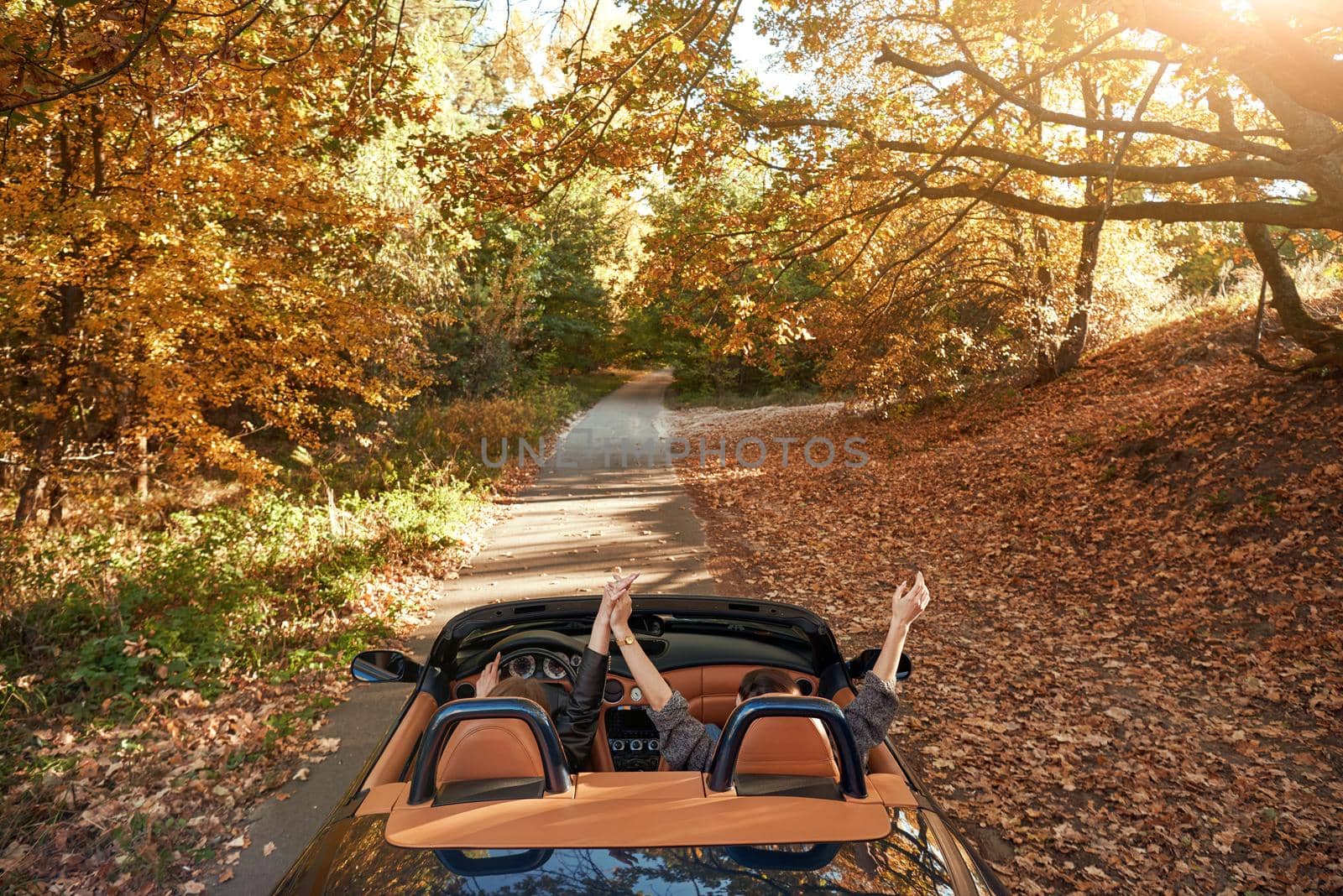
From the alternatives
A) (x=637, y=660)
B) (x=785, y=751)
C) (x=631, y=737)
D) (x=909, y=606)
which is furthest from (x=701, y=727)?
(x=631, y=737)

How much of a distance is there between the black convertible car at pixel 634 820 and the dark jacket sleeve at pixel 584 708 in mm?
585

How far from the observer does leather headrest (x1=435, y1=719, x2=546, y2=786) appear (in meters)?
2.34

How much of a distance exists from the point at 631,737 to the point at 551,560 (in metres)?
6.69

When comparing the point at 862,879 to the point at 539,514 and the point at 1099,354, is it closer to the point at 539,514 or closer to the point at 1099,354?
the point at 539,514

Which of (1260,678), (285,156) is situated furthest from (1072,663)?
(285,156)

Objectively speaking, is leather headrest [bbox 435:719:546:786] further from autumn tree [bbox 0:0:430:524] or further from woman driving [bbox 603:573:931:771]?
autumn tree [bbox 0:0:430:524]

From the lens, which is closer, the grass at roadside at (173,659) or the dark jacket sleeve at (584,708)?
the dark jacket sleeve at (584,708)

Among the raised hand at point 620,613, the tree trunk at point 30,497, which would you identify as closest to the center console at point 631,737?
the raised hand at point 620,613

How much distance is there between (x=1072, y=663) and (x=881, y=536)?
4.86 meters

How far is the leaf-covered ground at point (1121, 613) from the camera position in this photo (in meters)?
4.39

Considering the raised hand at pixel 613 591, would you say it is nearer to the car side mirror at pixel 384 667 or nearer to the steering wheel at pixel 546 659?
the steering wheel at pixel 546 659

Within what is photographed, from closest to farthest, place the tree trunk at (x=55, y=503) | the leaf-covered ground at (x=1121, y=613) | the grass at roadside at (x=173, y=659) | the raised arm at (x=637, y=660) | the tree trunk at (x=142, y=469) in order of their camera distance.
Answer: the raised arm at (x=637, y=660), the grass at roadside at (x=173, y=659), the leaf-covered ground at (x=1121, y=613), the tree trunk at (x=142, y=469), the tree trunk at (x=55, y=503)

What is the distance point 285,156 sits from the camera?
343 inches

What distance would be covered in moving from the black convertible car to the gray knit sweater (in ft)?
0.47
